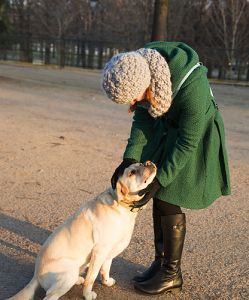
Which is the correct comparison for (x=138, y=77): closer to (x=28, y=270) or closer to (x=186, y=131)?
(x=186, y=131)

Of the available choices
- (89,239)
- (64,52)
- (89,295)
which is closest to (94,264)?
(89,239)

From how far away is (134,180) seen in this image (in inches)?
114

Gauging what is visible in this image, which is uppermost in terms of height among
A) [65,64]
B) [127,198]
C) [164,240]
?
[127,198]

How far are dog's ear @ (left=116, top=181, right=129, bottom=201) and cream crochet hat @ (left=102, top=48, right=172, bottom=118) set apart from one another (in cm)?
52

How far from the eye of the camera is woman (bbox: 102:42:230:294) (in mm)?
2699

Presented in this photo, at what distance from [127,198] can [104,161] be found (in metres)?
3.34

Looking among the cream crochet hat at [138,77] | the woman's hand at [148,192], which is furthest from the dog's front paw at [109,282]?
the cream crochet hat at [138,77]

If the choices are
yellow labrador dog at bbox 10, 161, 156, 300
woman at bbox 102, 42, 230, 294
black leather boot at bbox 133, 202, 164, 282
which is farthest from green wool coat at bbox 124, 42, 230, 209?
black leather boot at bbox 133, 202, 164, 282

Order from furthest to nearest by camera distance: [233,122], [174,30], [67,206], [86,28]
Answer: [86,28], [174,30], [233,122], [67,206]

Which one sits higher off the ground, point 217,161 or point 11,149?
point 217,161

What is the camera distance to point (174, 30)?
99.0 ft

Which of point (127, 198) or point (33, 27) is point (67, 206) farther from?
point (33, 27)

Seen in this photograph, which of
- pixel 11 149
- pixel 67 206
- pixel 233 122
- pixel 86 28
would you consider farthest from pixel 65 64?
pixel 67 206

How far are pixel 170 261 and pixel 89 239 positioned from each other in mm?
654
